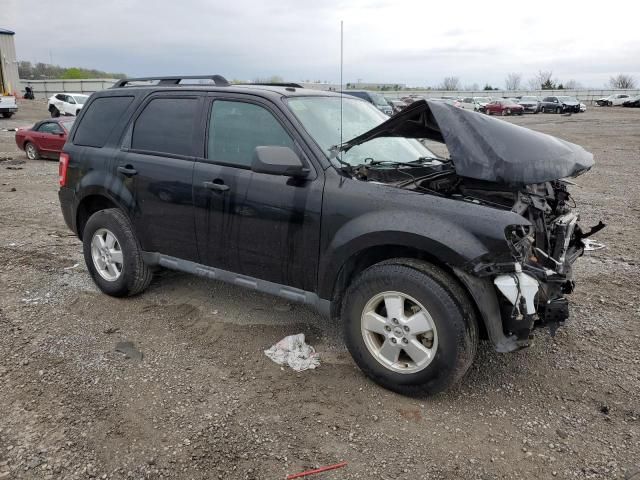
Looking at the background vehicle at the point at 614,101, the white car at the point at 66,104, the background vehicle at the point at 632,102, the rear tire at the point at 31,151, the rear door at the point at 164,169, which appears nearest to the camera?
the rear door at the point at 164,169

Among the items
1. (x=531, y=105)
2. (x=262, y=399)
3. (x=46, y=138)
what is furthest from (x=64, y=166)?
(x=531, y=105)

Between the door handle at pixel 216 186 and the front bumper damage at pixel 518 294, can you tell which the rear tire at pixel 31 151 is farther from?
the front bumper damage at pixel 518 294

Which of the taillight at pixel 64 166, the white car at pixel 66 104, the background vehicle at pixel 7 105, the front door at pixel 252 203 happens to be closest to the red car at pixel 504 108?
the white car at pixel 66 104

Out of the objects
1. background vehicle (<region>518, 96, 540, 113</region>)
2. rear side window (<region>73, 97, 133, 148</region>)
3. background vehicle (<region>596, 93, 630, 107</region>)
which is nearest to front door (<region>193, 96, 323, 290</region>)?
rear side window (<region>73, 97, 133, 148</region>)

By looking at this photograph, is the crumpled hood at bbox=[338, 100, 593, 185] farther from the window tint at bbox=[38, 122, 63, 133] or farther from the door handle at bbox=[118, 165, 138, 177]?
the window tint at bbox=[38, 122, 63, 133]

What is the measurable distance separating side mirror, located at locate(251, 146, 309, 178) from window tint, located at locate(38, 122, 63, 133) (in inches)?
542

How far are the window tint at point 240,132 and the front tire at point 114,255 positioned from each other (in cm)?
123

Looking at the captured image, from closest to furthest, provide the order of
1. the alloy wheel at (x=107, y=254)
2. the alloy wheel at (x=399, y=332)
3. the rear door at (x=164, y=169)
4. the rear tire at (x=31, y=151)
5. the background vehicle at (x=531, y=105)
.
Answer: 1. the alloy wheel at (x=399, y=332)
2. the rear door at (x=164, y=169)
3. the alloy wheel at (x=107, y=254)
4. the rear tire at (x=31, y=151)
5. the background vehicle at (x=531, y=105)

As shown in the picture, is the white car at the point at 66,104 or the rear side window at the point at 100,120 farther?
the white car at the point at 66,104

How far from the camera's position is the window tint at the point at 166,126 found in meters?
4.25

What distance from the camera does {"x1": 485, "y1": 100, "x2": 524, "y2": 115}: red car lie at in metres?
43.4

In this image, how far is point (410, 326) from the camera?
10.5ft

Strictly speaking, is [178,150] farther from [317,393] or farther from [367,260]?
[317,393]

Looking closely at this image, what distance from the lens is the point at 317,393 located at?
11.2 feet
